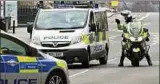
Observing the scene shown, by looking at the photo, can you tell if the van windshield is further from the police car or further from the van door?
the police car

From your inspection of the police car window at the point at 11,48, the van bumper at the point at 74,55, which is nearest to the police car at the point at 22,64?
the police car window at the point at 11,48

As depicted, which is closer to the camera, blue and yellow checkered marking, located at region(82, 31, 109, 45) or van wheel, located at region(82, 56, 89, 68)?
van wheel, located at region(82, 56, 89, 68)

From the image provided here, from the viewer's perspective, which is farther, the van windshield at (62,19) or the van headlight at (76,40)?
the van windshield at (62,19)

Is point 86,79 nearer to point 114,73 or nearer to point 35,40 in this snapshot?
point 114,73

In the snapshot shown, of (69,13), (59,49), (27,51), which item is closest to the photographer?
(27,51)

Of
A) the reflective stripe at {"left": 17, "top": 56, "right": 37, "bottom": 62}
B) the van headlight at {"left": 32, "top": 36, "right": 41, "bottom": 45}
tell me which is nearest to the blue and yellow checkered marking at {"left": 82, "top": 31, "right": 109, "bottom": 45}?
the van headlight at {"left": 32, "top": 36, "right": 41, "bottom": 45}

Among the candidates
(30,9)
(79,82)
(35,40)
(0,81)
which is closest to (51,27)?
(35,40)

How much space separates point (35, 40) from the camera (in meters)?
18.2

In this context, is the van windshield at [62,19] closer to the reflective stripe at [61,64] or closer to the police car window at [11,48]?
the reflective stripe at [61,64]

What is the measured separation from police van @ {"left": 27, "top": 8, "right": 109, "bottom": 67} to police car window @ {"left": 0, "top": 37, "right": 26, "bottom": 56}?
7.73 metres

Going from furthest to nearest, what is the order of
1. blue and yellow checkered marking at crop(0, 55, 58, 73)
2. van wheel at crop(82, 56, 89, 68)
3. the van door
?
the van door
van wheel at crop(82, 56, 89, 68)
blue and yellow checkered marking at crop(0, 55, 58, 73)

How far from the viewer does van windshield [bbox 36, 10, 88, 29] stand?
18.7m

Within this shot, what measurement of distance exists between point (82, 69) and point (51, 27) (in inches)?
69.9

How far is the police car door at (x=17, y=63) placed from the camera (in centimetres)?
951
